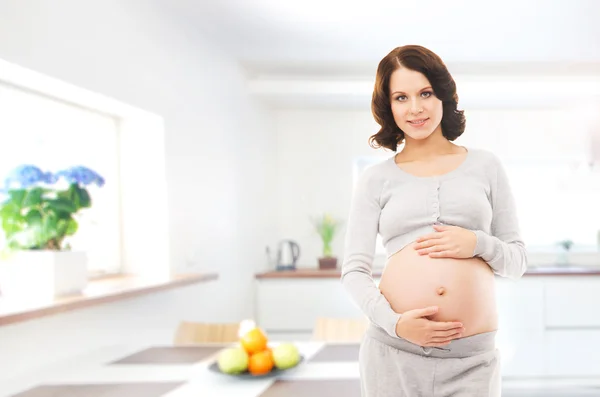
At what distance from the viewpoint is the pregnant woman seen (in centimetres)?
101

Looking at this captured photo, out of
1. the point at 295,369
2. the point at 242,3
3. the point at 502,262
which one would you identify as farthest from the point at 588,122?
the point at 502,262

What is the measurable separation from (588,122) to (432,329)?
4332 mm

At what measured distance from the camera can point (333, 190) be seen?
16.0 ft

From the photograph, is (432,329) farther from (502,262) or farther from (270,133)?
(270,133)

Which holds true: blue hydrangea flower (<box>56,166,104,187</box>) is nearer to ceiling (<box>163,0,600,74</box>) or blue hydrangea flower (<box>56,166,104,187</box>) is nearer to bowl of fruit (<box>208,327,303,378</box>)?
bowl of fruit (<box>208,327,303,378</box>)

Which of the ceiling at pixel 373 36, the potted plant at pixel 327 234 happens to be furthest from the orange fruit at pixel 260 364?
the potted plant at pixel 327 234

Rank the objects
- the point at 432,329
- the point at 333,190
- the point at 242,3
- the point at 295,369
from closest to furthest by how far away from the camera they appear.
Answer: the point at 432,329 < the point at 295,369 < the point at 242,3 < the point at 333,190

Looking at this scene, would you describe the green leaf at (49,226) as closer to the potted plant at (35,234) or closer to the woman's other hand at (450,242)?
the potted plant at (35,234)

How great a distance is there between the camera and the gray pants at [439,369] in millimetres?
1014

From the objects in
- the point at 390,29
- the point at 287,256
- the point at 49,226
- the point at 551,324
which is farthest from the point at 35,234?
the point at 551,324

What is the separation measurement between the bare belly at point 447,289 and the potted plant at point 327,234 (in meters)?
3.55

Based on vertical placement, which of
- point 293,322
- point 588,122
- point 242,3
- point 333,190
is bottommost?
point 293,322

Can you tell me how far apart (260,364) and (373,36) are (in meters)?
2.20

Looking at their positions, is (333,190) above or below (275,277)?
above
